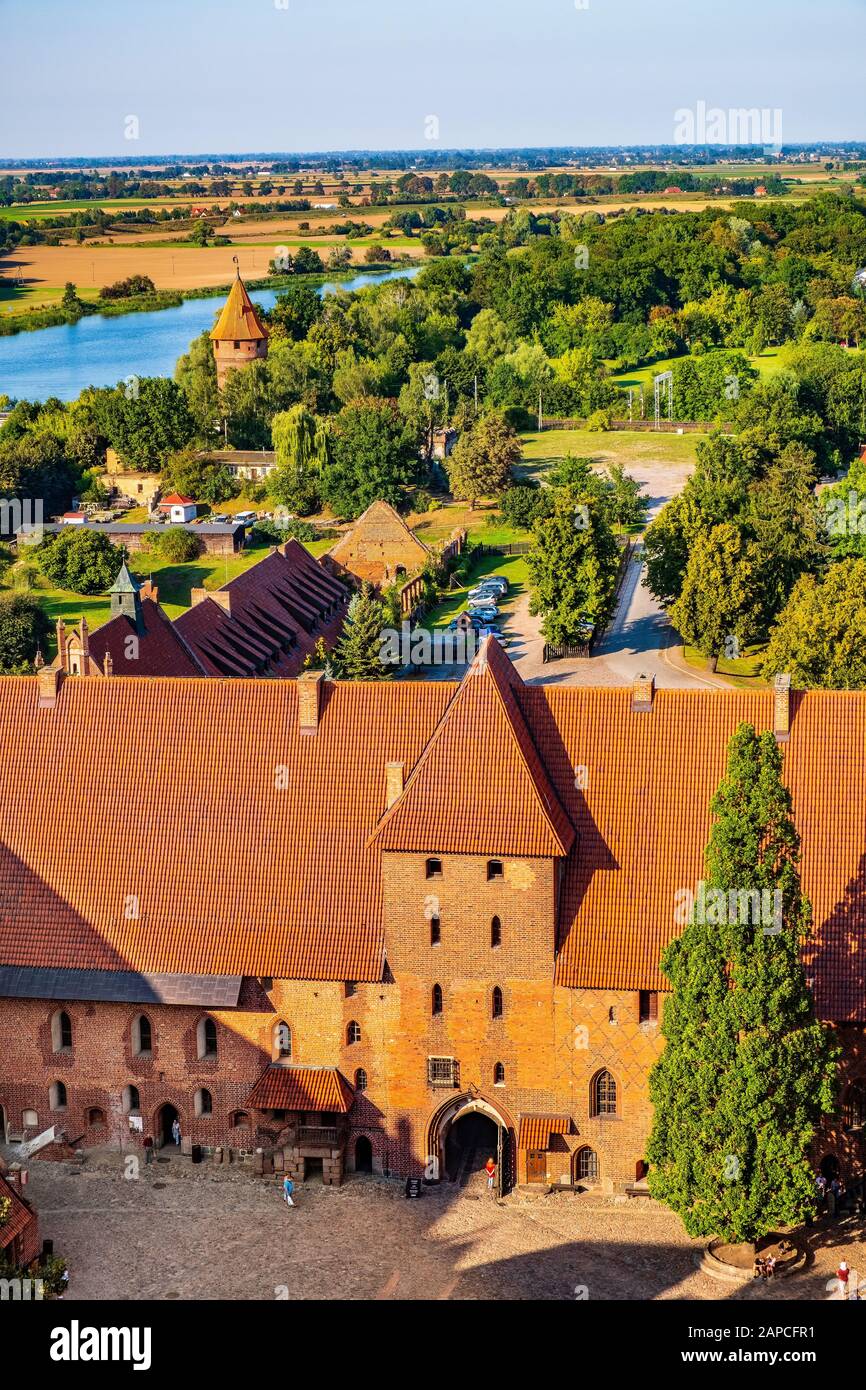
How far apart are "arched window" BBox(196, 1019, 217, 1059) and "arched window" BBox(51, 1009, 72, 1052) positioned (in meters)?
3.18

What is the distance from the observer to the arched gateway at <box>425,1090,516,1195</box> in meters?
42.0

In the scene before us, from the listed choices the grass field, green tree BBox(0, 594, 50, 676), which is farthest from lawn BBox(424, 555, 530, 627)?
green tree BBox(0, 594, 50, 676)

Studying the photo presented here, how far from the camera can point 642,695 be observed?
4362cm

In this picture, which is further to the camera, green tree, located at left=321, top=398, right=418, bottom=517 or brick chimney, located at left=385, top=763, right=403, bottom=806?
green tree, located at left=321, top=398, right=418, bottom=517

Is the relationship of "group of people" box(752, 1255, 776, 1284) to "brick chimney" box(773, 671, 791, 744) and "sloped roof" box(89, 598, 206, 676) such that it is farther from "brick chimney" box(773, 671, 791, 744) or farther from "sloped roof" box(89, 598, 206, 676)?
"sloped roof" box(89, 598, 206, 676)

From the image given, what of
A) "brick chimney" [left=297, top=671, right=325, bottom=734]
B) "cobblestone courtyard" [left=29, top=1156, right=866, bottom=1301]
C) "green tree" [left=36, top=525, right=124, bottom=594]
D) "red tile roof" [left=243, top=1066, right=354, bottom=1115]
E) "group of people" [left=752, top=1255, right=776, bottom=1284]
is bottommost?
"cobblestone courtyard" [left=29, top=1156, right=866, bottom=1301]

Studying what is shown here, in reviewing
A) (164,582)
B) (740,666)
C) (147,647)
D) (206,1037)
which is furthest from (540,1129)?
(164,582)

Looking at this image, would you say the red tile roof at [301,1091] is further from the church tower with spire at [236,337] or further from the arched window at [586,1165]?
the church tower with spire at [236,337]

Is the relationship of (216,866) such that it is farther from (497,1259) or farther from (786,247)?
(786,247)

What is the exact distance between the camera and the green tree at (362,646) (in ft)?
249

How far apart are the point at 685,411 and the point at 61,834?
105270 millimetres

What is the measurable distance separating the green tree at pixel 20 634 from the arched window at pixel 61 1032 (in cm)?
4070

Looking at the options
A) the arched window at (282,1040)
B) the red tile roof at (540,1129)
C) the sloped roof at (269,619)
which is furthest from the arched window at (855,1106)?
the sloped roof at (269,619)
